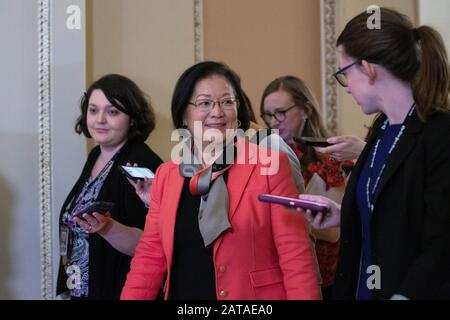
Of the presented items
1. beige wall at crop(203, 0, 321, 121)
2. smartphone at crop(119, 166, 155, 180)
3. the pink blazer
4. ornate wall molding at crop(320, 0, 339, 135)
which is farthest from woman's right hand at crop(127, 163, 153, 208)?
ornate wall molding at crop(320, 0, 339, 135)

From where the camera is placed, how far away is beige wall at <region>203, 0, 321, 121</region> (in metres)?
3.10

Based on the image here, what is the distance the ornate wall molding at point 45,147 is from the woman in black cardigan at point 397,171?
5.11 ft

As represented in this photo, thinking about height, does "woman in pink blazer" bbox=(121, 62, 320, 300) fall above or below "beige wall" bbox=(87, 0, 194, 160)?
below

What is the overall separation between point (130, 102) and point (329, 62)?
3.83 ft

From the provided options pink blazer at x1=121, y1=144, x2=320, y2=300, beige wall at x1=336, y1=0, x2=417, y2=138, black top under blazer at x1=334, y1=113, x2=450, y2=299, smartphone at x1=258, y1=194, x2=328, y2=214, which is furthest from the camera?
beige wall at x1=336, y1=0, x2=417, y2=138

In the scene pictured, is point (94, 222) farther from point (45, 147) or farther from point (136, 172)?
point (45, 147)

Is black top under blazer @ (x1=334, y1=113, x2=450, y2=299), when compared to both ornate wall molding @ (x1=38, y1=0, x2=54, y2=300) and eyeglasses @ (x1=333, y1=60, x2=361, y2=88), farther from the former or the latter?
ornate wall molding @ (x1=38, y1=0, x2=54, y2=300)

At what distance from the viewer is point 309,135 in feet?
8.78

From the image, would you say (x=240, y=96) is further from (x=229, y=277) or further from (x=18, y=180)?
(x=18, y=180)

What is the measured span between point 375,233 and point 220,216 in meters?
0.44

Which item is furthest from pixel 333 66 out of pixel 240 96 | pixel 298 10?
pixel 240 96

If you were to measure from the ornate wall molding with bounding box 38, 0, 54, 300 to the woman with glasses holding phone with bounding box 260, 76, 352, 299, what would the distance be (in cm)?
101

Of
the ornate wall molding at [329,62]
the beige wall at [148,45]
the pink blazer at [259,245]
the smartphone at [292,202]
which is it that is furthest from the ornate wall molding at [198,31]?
the smartphone at [292,202]

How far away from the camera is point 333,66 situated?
317 centimetres
